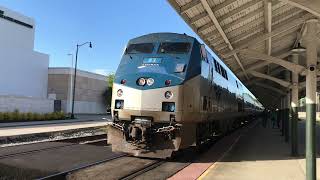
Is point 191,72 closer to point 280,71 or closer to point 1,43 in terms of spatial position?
point 280,71

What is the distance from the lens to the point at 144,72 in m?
13.3

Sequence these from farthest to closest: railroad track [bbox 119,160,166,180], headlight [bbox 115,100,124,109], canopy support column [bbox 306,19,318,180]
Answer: headlight [bbox 115,100,124,109] < railroad track [bbox 119,160,166,180] < canopy support column [bbox 306,19,318,180]

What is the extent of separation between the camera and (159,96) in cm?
1281

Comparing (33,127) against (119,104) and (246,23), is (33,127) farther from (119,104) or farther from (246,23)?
(246,23)

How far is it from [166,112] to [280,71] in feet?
49.5

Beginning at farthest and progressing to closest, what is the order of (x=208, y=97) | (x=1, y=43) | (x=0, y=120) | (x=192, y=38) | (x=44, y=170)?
(x=1, y=43) < (x=0, y=120) < (x=208, y=97) < (x=192, y=38) < (x=44, y=170)

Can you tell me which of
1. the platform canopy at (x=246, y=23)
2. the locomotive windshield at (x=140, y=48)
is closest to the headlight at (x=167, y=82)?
the locomotive windshield at (x=140, y=48)

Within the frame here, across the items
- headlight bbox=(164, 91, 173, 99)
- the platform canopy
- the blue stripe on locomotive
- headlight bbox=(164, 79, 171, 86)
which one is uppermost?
the platform canopy

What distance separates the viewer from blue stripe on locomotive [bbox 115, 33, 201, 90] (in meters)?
13.0

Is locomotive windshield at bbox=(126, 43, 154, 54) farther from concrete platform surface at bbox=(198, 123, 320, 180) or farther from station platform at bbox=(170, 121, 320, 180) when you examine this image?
concrete platform surface at bbox=(198, 123, 320, 180)

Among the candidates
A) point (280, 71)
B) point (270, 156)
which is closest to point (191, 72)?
point (270, 156)

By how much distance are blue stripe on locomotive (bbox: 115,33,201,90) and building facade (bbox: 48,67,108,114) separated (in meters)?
52.6

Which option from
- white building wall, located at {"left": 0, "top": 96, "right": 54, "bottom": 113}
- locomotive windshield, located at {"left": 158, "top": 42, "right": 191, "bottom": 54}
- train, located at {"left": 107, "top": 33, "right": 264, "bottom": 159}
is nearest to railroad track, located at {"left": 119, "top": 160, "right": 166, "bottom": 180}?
train, located at {"left": 107, "top": 33, "right": 264, "bottom": 159}

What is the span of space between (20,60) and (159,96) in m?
49.5
